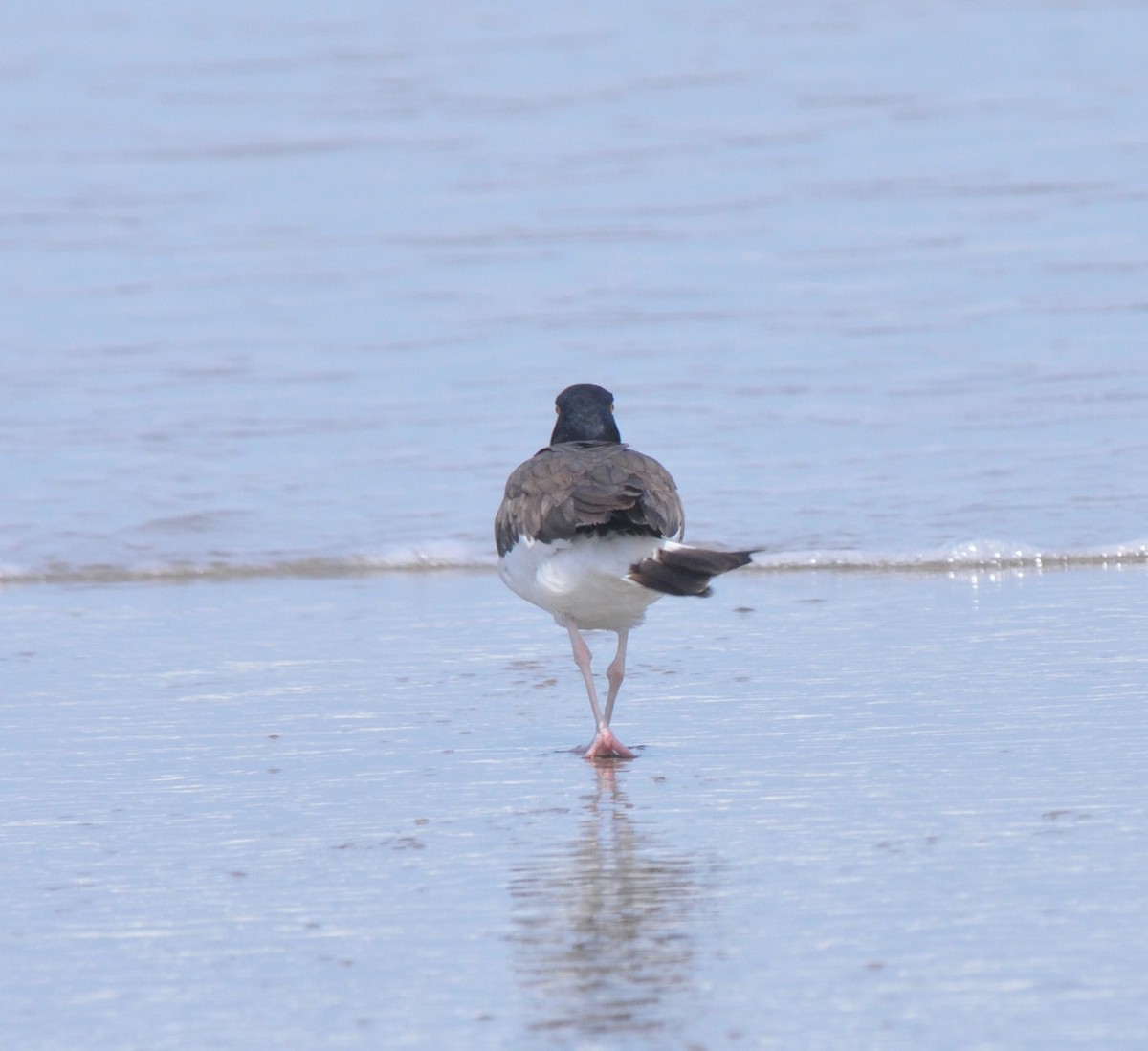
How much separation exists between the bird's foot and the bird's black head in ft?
3.84

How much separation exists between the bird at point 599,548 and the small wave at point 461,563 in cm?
192

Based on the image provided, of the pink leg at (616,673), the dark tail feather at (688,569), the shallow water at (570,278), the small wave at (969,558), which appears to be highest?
the shallow water at (570,278)

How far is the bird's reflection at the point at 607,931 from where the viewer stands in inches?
127

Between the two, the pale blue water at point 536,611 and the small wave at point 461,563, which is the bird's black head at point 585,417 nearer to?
the pale blue water at point 536,611

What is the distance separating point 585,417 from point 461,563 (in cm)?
181

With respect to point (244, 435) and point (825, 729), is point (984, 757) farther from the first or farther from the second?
point (244, 435)

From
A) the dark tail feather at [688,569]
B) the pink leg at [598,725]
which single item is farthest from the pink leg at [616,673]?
the dark tail feather at [688,569]

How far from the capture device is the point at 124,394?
10.6m

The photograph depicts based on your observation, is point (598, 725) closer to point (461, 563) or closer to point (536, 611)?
point (536, 611)

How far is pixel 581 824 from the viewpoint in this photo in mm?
4434

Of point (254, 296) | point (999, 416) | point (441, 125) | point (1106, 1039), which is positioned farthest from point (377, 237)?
point (1106, 1039)

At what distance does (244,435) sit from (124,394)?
1.10 meters

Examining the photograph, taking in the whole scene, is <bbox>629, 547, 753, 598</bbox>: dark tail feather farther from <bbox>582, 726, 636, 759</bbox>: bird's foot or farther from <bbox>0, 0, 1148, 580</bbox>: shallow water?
<bbox>0, 0, 1148, 580</bbox>: shallow water

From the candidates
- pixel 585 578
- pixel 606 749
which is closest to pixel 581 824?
pixel 606 749
